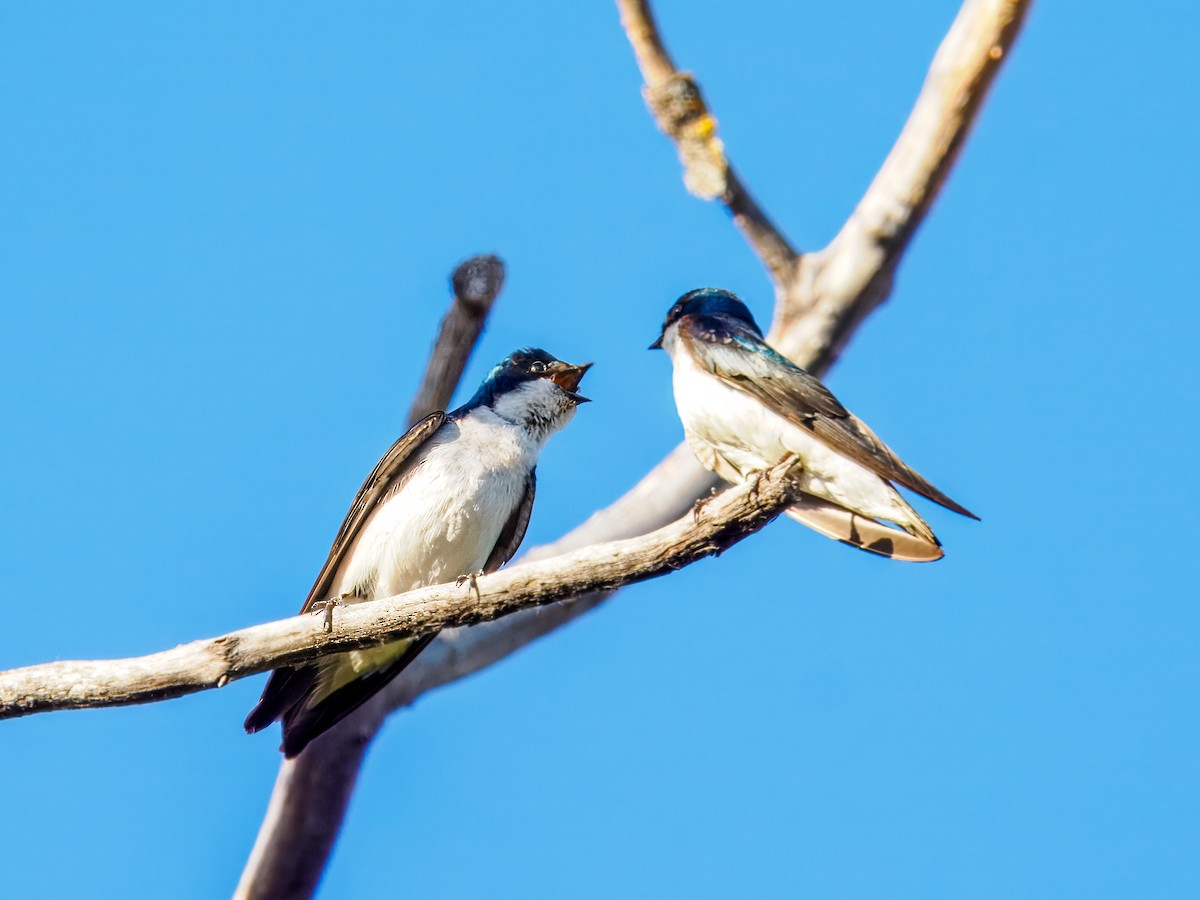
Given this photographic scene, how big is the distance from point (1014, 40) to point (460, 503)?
128 inches

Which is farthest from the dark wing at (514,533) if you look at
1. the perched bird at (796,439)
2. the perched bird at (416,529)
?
the perched bird at (796,439)

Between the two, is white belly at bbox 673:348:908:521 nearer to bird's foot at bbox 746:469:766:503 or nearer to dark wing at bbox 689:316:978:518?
dark wing at bbox 689:316:978:518

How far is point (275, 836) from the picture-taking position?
7340mm

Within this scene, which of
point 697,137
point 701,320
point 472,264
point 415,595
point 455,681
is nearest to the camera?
point 415,595

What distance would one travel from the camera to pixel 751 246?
682 centimetres

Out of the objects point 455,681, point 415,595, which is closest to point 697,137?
point 415,595

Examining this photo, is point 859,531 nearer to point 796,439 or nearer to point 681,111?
point 796,439

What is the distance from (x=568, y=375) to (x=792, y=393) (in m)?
1.88

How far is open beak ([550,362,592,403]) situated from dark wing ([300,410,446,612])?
2.81 ft

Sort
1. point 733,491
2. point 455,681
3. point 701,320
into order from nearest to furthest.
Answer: point 733,491 → point 701,320 → point 455,681

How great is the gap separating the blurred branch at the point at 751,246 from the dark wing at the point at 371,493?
128 centimetres

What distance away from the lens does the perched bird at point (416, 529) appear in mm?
6387

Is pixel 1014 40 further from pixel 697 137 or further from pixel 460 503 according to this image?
pixel 460 503

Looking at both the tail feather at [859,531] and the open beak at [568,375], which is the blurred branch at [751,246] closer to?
the open beak at [568,375]
